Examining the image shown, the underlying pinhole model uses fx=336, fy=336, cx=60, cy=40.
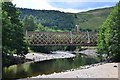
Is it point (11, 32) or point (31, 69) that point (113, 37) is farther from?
point (11, 32)

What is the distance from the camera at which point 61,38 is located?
310 feet

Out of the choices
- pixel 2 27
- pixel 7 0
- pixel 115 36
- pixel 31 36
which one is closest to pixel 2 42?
pixel 2 27

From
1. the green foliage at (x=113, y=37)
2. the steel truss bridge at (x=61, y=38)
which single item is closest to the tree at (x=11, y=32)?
the green foliage at (x=113, y=37)

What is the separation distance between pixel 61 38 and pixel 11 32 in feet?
120

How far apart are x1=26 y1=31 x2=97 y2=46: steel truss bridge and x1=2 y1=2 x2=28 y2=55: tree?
71.2 feet

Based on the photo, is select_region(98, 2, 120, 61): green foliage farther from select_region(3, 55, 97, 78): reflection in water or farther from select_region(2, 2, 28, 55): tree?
select_region(2, 2, 28, 55): tree

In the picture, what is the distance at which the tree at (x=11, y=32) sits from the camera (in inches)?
2167

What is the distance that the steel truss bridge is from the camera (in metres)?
91.9

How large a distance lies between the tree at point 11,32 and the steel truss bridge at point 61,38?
71.2ft

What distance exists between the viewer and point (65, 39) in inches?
3792

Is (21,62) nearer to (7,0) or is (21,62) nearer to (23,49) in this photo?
(23,49)

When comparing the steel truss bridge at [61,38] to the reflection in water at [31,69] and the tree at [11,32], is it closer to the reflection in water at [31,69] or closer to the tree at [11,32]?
the tree at [11,32]

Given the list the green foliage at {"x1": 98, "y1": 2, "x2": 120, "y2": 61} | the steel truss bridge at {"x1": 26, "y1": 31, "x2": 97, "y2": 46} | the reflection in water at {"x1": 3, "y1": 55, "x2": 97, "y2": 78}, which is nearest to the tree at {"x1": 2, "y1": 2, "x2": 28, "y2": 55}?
the reflection in water at {"x1": 3, "y1": 55, "x2": 97, "y2": 78}

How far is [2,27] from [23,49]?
1555cm
